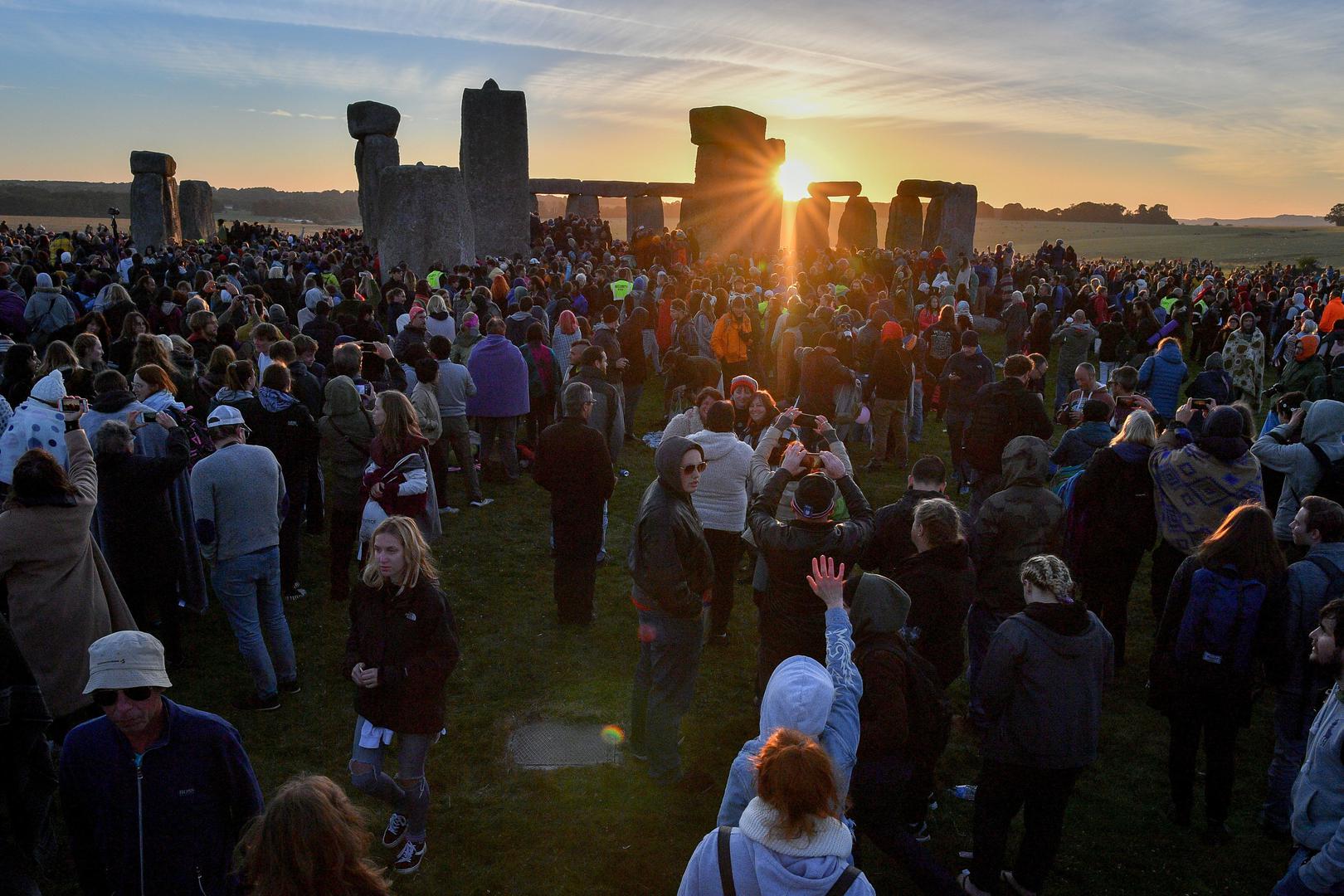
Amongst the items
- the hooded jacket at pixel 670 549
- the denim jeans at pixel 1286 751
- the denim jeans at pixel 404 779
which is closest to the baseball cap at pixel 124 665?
the denim jeans at pixel 404 779

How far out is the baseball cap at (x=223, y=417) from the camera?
5.44 metres

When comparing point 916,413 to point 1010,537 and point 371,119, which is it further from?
point 371,119

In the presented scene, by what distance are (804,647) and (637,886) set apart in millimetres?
1371

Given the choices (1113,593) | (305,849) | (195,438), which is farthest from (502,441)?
(305,849)

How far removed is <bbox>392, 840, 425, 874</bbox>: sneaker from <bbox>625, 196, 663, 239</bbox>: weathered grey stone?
3422 centimetres

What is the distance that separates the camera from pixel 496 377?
9352 mm

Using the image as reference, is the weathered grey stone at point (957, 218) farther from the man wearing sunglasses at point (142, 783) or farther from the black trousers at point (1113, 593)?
the man wearing sunglasses at point (142, 783)

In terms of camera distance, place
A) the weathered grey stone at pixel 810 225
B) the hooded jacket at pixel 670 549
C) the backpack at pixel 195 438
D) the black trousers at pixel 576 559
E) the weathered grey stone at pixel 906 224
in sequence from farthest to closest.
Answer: the weathered grey stone at pixel 810 225 < the weathered grey stone at pixel 906 224 < the black trousers at pixel 576 559 < the backpack at pixel 195 438 < the hooded jacket at pixel 670 549

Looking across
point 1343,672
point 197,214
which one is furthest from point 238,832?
point 197,214

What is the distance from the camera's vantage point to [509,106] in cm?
2327

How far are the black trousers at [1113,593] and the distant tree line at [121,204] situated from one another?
6365 cm

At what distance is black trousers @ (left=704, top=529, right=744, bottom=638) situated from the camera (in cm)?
627

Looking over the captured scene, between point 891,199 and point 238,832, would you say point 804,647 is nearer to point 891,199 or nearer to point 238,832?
point 238,832

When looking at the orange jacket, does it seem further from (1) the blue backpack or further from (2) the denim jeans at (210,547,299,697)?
(1) the blue backpack
